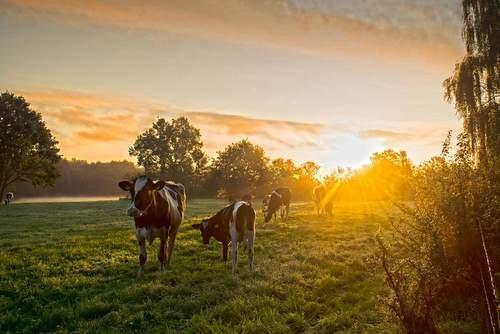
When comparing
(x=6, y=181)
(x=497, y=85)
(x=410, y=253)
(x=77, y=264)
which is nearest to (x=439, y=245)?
(x=410, y=253)

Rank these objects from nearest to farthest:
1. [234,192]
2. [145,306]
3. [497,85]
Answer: [145,306]
[497,85]
[234,192]

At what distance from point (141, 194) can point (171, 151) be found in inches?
2995

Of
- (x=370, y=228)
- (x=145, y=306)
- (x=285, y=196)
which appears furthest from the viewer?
(x=285, y=196)

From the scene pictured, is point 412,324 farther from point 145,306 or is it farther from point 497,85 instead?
point 497,85

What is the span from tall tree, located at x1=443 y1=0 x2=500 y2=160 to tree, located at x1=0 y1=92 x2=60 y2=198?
5264cm

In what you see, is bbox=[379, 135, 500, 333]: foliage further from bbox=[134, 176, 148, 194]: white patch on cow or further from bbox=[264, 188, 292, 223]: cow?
bbox=[264, 188, 292, 223]: cow

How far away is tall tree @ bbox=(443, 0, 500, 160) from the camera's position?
16.9 metres

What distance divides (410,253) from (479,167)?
2.13 meters

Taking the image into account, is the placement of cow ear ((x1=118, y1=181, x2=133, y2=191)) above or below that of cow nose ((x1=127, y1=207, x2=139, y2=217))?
above

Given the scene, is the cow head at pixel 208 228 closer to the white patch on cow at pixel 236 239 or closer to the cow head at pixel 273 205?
the white patch on cow at pixel 236 239

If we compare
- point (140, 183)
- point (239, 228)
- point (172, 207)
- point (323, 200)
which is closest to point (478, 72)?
point (239, 228)

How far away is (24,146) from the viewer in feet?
168

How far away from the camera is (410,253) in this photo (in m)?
7.07

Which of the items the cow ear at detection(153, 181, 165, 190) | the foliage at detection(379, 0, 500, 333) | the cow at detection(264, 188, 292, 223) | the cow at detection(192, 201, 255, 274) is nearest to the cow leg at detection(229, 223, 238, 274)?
the cow at detection(192, 201, 255, 274)
